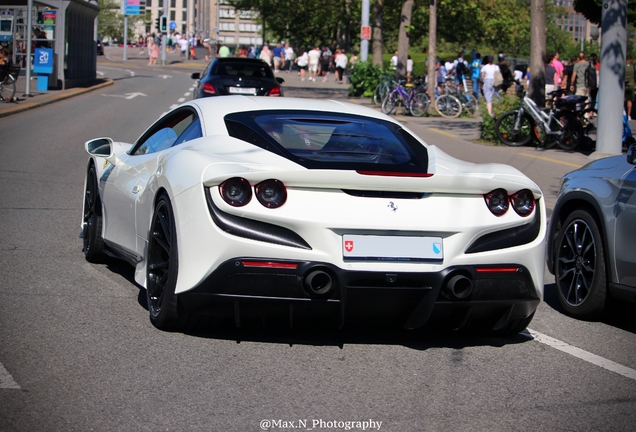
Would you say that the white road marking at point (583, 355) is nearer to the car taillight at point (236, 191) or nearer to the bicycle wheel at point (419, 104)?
the car taillight at point (236, 191)

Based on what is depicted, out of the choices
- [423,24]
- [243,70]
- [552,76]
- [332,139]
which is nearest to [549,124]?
[243,70]

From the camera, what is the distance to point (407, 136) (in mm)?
5730

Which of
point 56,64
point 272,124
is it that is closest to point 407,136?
point 272,124

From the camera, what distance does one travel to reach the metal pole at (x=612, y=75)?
14500 mm

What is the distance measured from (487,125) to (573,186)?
43.8 ft

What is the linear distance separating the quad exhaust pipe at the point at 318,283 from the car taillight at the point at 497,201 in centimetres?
94

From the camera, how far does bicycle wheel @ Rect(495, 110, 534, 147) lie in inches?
736

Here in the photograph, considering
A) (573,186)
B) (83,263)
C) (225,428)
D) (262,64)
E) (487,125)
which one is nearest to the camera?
(225,428)

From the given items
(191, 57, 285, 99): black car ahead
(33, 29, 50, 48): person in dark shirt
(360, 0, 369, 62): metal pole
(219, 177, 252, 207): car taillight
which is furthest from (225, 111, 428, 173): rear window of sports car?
(360, 0, 369, 62): metal pole

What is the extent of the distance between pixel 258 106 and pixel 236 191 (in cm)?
129

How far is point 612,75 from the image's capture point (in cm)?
1466

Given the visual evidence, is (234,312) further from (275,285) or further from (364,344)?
(364,344)

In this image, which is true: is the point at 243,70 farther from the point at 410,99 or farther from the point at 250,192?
the point at 250,192

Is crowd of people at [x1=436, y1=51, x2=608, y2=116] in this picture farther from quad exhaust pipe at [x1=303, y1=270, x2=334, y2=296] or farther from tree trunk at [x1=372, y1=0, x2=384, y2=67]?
quad exhaust pipe at [x1=303, y1=270, x2=334, y2=296]
